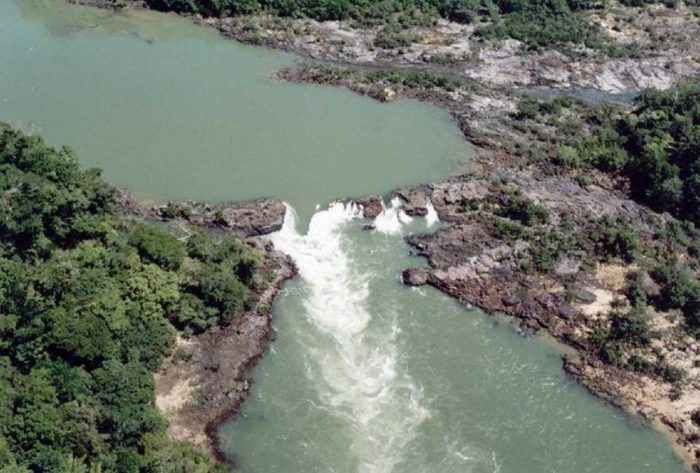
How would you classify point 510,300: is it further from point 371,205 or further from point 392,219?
point 371,205

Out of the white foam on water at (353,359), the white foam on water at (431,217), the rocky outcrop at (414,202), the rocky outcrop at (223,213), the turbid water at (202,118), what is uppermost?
the turbid water at (202,118)

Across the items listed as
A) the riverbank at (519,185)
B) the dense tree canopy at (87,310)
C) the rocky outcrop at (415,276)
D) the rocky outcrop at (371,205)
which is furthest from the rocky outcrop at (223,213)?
the riverbank at (519,185)

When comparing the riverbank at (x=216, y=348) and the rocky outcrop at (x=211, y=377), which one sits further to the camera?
the riverbank at (x=216, y=348)

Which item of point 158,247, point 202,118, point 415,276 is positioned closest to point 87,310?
point 158,247

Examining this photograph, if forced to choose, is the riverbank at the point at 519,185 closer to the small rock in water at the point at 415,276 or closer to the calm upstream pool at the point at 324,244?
the small rock in water at the point at 415,276

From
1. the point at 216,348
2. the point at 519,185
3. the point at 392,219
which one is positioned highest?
the point at 519,185

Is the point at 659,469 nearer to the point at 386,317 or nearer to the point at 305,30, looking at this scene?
the point at 386,317

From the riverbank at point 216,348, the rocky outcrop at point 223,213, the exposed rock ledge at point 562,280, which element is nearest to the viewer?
the riverbank at point 216,348
